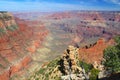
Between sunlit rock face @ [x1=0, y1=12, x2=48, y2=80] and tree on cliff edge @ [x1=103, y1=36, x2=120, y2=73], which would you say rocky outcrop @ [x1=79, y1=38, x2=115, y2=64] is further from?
sunlit rock face @ [x1=0, y1=12, x2=48, y2=80]

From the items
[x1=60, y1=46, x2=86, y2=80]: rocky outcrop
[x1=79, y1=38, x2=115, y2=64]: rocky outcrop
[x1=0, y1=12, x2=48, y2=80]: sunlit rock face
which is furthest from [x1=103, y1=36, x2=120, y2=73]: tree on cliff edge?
[x1=0, y1=12, x2=48, y2=80]: sunlit rock face

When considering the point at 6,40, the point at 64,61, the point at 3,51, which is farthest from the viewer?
the point at 6,40

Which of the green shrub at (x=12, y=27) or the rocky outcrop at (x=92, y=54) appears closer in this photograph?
the rocky outcrop at (x=92, y=54)

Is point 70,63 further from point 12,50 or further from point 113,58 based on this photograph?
point 12,50

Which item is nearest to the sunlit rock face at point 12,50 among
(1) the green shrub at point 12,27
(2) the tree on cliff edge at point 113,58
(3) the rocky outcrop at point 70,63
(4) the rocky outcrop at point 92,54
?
(1) the green shrub at point 12,27

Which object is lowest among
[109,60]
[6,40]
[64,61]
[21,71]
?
[21,71]

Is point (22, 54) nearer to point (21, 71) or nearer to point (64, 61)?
point (21, 71)

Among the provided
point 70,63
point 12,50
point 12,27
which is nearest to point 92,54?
point 70,63

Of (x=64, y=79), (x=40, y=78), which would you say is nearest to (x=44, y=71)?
(x=40, y=78)

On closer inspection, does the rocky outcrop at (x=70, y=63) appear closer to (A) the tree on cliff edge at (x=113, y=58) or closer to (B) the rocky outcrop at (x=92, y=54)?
(B) the rocky outcrop at (x=92, y=54)

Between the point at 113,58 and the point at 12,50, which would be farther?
the point at 12,50

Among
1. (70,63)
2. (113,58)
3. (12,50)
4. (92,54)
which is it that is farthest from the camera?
(12,50)
